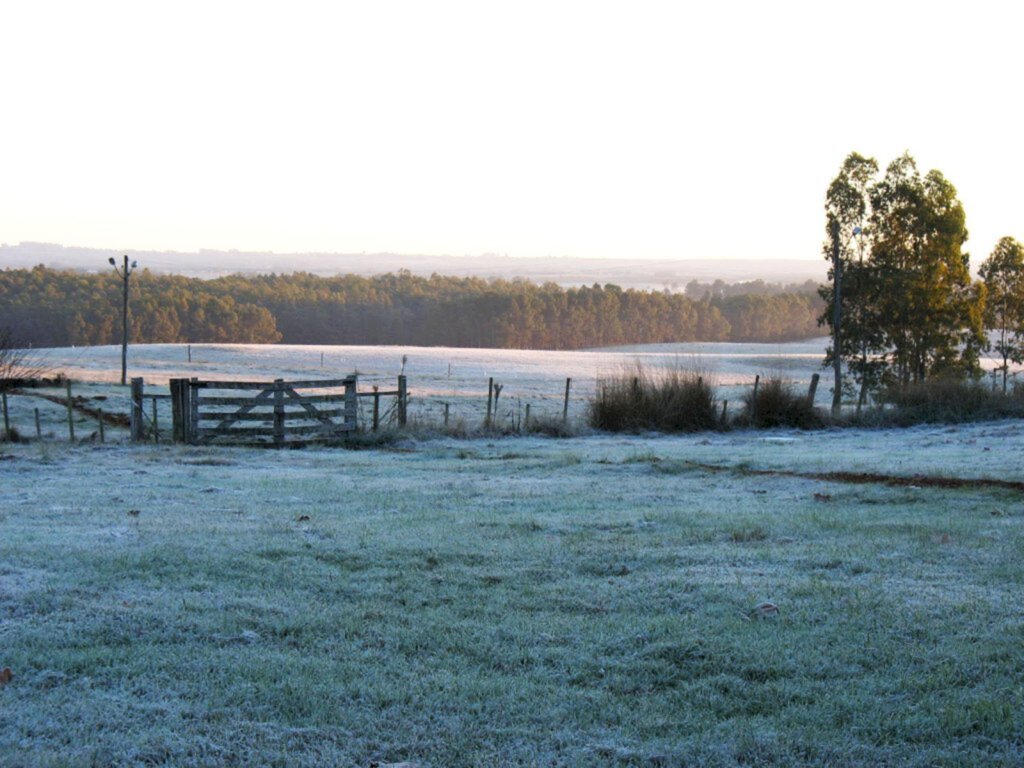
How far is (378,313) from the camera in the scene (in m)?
116

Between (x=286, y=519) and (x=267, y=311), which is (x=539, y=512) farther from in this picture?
(x=267, y=311)

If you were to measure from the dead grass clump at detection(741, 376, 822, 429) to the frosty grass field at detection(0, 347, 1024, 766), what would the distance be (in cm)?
1255

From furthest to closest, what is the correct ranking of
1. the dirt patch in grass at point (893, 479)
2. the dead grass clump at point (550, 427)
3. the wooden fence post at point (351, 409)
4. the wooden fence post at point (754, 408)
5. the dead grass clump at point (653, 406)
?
the wooden fence post at point (754, 408) → the dead grass clump at point (653, 406) → the dead grass clump at point (550, 427) → the wooden fence post at point (351, 409) → the dirt patch in grass at point (893, 479)

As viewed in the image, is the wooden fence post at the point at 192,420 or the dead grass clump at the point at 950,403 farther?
the dead grass clump at the point at 950,403

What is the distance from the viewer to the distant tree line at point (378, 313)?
3856 inches

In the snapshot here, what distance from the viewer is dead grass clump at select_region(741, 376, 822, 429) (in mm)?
24359

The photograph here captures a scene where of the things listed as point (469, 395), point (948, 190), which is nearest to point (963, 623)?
point (948, 190)

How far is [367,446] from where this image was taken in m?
19.9

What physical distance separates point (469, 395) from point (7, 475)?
28549 mm

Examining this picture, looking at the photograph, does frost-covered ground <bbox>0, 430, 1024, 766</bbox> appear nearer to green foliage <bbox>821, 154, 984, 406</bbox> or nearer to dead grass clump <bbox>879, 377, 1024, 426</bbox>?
dead grass clump <bbox>879, 377, 1024, 426</bbox>

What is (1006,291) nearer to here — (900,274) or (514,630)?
(900,274)

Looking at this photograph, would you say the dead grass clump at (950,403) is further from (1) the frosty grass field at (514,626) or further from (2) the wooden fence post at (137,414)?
(2) the wooden fence post at (137,414)

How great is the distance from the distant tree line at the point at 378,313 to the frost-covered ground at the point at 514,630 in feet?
289

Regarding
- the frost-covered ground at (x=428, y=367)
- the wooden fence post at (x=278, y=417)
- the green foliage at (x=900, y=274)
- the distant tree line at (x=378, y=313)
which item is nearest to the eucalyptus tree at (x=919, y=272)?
the green foliage at (x=900, y=274)
